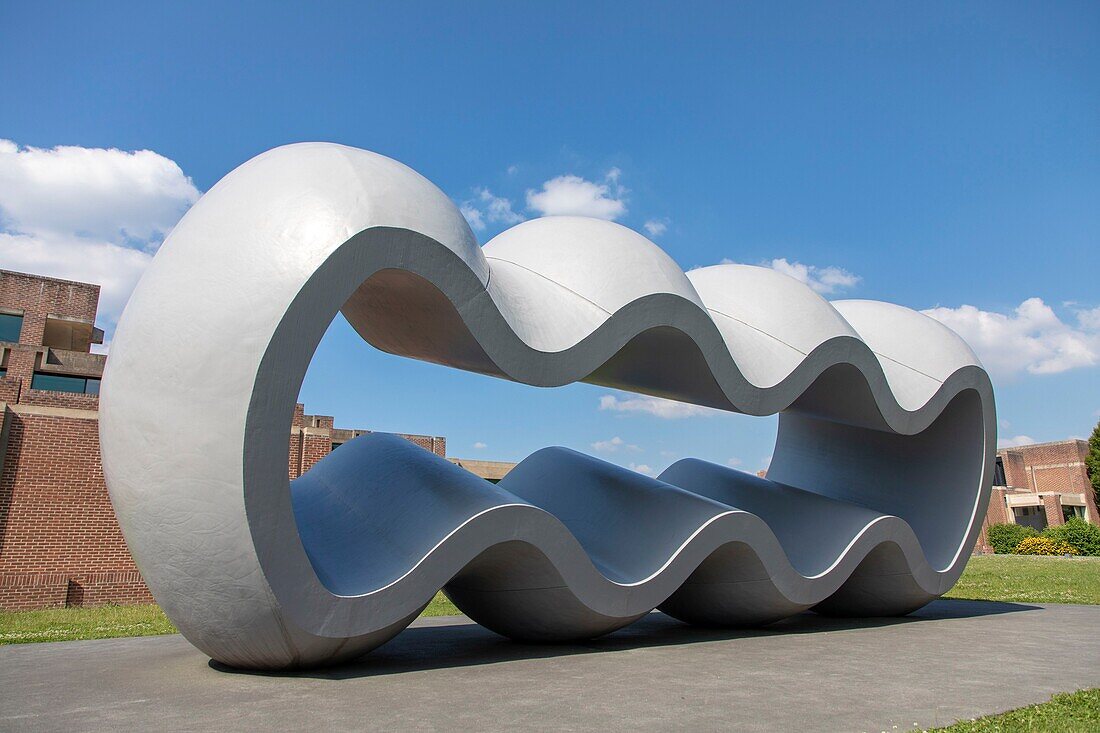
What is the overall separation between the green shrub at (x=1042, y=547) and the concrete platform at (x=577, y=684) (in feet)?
117

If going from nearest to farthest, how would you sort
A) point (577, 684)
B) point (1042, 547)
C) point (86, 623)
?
point (577, 684) → point (86, 623) → point (1042, 547)

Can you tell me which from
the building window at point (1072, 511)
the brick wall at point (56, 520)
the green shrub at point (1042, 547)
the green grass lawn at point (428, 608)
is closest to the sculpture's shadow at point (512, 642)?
the green grass lawn at point (428, 608)

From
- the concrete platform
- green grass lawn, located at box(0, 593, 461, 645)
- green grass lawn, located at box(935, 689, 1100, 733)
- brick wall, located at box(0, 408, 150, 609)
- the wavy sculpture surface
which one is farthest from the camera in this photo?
brick wall, located at box(0, 408, 150, 609)

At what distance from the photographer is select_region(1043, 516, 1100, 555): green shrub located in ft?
134

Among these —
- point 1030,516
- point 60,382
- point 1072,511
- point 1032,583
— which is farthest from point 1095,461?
point 60,382

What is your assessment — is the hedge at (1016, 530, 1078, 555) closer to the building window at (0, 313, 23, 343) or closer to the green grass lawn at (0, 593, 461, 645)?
the green grass lawn at (0, 593, 461, 645)

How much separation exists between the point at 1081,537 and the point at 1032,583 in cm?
2313

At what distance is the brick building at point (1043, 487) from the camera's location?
5188 centimetres

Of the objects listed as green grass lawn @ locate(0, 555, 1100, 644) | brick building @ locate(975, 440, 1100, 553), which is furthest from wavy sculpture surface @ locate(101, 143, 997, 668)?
brick building @ locate(975, 440, 1100, 553)

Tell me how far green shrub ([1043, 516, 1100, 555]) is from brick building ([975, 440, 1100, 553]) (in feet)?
27.3

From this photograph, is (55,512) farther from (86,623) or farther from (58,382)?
(58,382)

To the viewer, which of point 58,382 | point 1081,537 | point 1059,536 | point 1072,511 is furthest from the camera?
point 1072,511

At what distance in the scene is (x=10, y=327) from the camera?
30719mm

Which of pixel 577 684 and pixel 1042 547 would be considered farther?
pixel 1042 547
